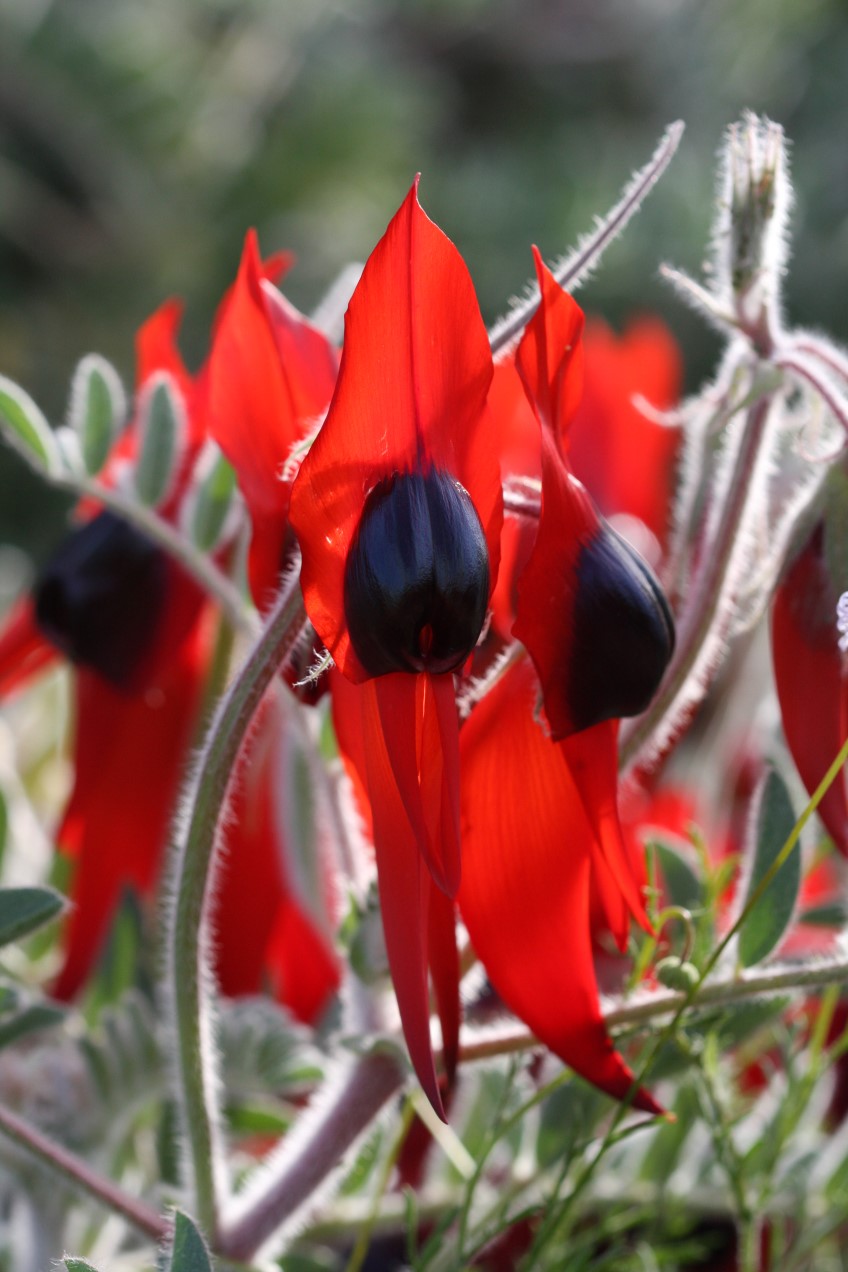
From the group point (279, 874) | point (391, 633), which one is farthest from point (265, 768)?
point (391, 633)

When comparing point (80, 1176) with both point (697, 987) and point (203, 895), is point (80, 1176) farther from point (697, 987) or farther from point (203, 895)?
point (697, 987)

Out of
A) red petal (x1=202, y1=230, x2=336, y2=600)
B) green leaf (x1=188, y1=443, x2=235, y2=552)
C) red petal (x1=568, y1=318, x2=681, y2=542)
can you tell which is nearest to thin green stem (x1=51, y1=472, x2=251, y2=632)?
green leaf (x1=188, y1=443, x2=235, y2=552)

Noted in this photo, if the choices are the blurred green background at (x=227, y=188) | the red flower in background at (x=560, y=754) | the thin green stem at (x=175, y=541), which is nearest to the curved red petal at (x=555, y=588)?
the red flower in background at (x=560, y=754)

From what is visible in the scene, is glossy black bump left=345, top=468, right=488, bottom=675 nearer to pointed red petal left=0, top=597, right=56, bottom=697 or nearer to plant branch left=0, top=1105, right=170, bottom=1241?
plant branch left=0, top=1105, right=170, bottom=1241

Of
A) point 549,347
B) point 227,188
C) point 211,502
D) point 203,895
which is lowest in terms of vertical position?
point 203,895

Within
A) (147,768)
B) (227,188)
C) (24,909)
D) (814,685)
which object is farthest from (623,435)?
(227,188)

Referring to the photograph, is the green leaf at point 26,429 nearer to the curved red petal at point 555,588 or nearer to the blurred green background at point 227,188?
the curved red petal at point 555,588
